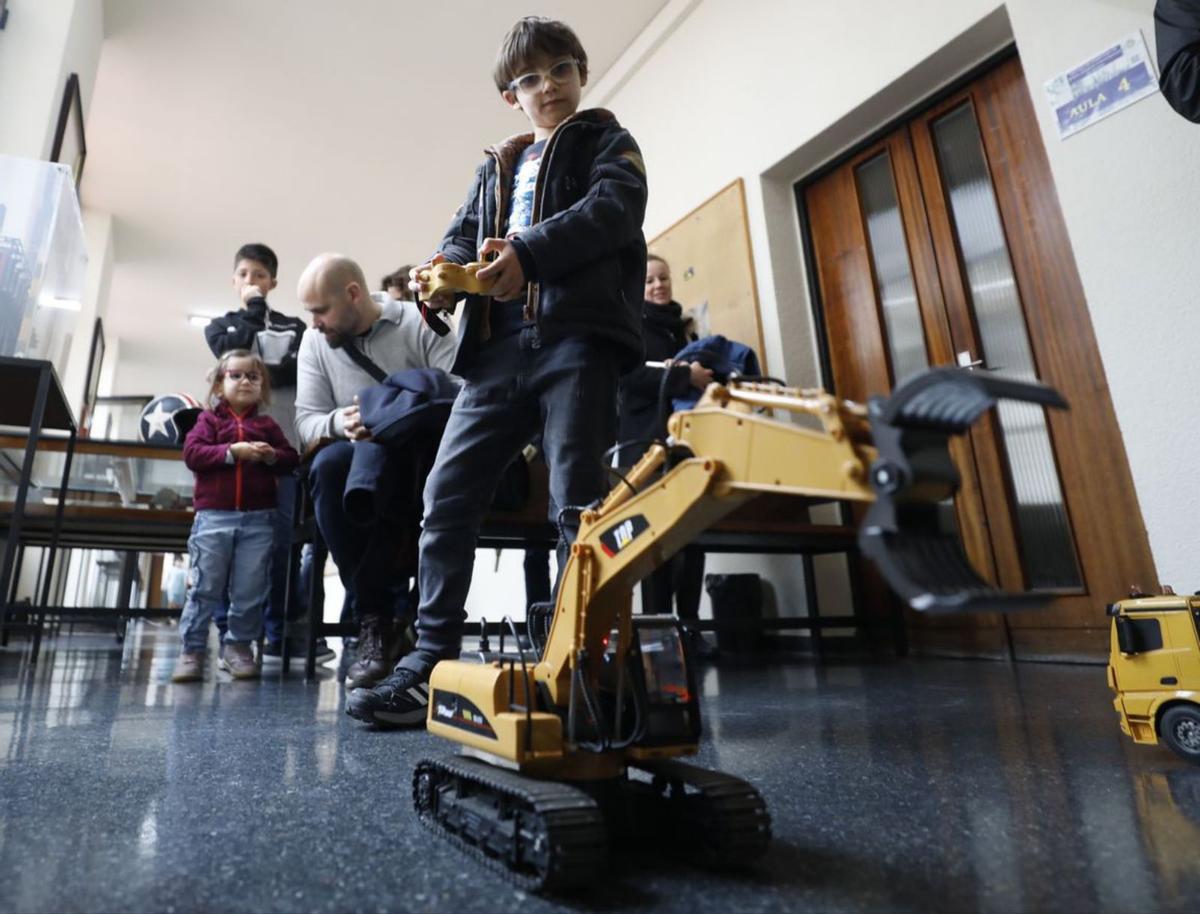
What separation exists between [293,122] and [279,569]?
381 centimetres

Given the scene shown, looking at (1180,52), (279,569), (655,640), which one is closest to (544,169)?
(655,640)

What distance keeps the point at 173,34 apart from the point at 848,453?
5.64 meters

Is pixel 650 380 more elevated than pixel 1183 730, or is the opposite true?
pixel 650 380

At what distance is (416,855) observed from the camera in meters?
0.77

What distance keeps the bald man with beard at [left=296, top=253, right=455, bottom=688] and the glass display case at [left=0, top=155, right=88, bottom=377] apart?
1023 mm

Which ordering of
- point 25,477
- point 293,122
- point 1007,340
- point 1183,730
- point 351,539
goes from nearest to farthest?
point 1183,730 < point 351,539 < point 25,477 < point 1007,340 < point 293,122

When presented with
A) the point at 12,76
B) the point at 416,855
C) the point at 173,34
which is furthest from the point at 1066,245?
the point at 173,34

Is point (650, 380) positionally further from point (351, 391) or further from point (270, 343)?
point (270, 343)

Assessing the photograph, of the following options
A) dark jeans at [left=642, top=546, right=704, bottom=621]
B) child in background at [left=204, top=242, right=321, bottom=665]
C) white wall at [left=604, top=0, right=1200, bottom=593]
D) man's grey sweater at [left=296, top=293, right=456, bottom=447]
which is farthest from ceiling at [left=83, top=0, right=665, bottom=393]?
dark jeans at [left=642, top=546, right=704, bottom=621]

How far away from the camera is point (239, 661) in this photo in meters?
2.50

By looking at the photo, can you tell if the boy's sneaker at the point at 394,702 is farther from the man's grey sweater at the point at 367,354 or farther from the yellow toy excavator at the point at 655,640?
the man's grey sweater at the point at 367,354

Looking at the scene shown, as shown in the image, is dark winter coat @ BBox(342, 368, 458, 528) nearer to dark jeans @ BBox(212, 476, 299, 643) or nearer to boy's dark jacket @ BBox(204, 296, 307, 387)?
dark jeans @ BBox(212, 476, 299, 643)

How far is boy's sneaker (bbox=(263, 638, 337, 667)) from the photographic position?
11.2 feet

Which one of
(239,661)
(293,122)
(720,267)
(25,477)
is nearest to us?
(25,477)
